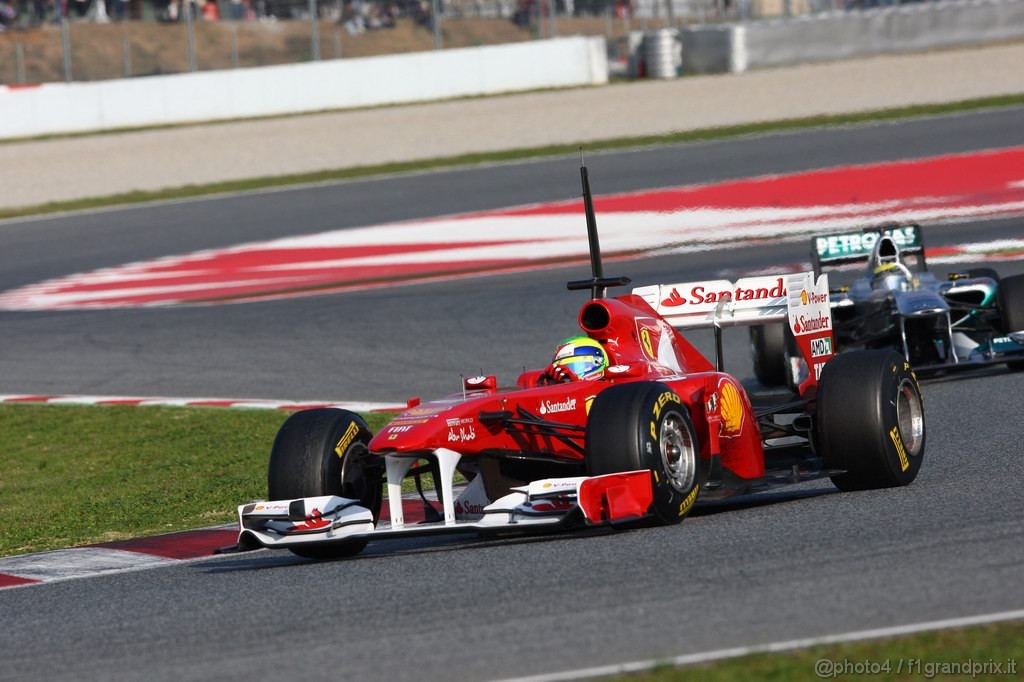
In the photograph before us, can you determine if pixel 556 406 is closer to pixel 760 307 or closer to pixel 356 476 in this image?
pixel 356 476

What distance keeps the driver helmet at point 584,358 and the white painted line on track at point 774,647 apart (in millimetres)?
2898

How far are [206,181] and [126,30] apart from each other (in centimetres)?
783

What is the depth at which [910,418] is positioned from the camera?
330 inches

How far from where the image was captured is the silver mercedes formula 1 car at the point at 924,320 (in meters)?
12.4

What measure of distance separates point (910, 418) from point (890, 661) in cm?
365

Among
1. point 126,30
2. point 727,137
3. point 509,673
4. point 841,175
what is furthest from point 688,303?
point 126,30

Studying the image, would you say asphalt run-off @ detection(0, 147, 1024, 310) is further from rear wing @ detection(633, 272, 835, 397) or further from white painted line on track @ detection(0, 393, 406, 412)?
rear wing @ detection(633, 272, 835, 397)

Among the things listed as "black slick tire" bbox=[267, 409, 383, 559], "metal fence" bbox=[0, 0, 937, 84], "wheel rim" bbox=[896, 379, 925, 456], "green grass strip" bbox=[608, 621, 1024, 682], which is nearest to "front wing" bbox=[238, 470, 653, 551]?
"black slick tire" bbox=[267, 409, 383, 559]

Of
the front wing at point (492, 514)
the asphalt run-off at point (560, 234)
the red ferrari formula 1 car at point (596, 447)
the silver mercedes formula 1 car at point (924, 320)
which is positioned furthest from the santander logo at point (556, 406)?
the asphalt run-off at point (560, 234)

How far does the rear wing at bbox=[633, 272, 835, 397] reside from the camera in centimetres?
915

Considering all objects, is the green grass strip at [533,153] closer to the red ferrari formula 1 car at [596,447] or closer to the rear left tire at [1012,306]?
the rear left tire at [1012,306]

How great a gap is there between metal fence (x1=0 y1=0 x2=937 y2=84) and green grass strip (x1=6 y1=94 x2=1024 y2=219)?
636 centimetres

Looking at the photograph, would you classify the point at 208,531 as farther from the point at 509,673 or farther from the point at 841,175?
the point at 841,175

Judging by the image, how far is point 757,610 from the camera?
558 centimetres
